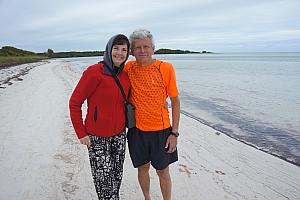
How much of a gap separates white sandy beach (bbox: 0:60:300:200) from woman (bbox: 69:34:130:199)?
0.90 metres

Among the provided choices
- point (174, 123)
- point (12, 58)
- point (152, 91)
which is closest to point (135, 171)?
point (174, 123)

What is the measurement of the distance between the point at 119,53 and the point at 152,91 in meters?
0.49

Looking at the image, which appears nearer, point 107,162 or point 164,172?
point 107,162

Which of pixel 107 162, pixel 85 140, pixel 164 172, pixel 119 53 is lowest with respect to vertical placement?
pixel 164 172

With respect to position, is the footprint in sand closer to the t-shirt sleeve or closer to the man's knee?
the man's knee

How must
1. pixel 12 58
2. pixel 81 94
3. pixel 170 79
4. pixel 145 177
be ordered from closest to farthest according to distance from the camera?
pixel 81 94 < pixel 170 79 < pixel 145 177 < pixel 12 58

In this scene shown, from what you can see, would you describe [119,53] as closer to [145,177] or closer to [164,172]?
[164,172]

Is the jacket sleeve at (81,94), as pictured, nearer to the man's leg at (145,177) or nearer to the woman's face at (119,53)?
the woman's face at (119,53)

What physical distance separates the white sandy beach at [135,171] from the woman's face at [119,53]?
1.85m

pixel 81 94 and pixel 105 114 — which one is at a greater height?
pixel 81 94

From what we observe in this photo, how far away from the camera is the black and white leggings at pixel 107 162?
104 inches

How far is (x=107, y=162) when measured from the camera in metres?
2.67

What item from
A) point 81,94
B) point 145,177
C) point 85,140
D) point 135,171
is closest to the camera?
point 81,94

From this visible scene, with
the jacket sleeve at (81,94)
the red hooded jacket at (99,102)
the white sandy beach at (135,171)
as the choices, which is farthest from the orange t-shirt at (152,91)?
the white sandy beach at (135,171)
